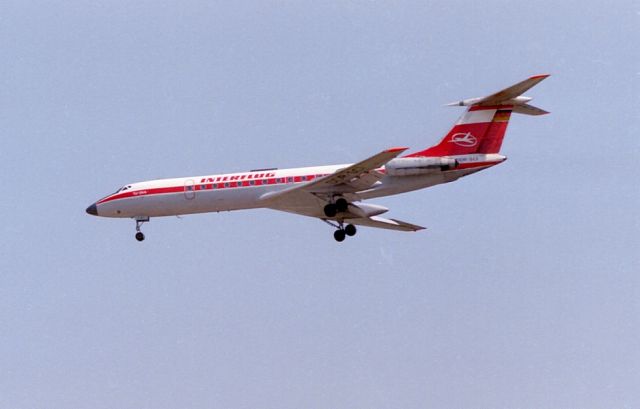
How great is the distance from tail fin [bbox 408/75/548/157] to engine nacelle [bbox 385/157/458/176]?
134cm

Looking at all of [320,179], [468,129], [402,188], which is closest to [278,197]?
[320,179]

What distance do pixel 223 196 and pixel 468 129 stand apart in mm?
10343

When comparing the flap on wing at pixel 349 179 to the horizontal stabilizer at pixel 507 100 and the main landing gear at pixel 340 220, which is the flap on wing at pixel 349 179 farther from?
the horizontal stabilizer at pixel 507 100

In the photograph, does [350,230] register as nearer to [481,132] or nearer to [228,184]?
[228,184]

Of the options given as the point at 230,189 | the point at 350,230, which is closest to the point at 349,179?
the point at 350,230

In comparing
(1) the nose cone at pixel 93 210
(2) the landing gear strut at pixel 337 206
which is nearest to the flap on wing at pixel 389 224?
(2) the landing gear strut at pixel 337 206

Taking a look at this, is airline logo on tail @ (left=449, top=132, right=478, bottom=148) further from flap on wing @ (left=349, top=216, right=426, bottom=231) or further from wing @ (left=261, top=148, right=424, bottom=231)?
flap on wing @ (left=349, top=216, right=426, bottom=231)

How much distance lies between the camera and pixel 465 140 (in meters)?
44.1

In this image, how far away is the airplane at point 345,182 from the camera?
43156 mm

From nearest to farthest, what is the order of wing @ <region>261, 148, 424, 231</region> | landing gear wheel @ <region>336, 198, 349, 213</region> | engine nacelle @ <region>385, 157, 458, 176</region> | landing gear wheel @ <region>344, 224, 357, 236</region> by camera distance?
wing @ <region>261, 148, 424, 231</region>, engine nacelle @ <region>385, 157, 458, 176</region>, landing gear wheel @ <region>336, 198, 349, 213</region>, landing gear wheel @ <region>344, 224, 357, 236</region>

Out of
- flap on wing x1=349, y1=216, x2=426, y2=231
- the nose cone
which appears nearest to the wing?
flap on wing x1=349, y1=216, x2=426, y2=231

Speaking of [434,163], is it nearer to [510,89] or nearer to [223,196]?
[510,89]

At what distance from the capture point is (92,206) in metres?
49.0

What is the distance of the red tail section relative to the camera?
144 ft
